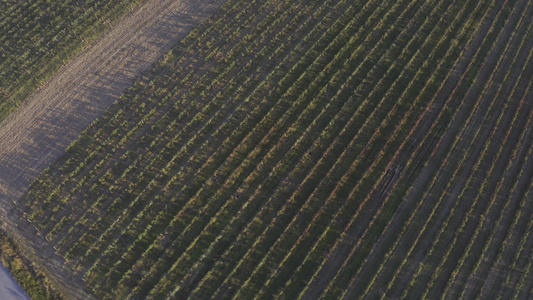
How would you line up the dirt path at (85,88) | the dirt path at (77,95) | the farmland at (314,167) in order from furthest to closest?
the dirt path at (85,88) → the dirt path at (77,95) → the farmland at (314,167)

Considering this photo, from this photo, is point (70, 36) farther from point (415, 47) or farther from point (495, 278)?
point (495, 278)

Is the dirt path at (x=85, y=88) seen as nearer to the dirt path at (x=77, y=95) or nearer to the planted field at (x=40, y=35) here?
the dirt path at (x=77, y=95)

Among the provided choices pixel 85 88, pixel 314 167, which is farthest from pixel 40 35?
pixel 314 167

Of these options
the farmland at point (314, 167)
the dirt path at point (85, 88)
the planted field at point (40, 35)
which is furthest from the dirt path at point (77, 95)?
the planted field at point (40, 35)

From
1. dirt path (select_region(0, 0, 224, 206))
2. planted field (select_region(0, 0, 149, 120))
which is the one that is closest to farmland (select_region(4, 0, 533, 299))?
dirt path (select_region(0, 0, 224, 206))


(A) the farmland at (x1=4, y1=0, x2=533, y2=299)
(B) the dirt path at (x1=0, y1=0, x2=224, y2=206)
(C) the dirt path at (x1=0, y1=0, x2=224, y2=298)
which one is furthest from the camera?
(B) the dirt path at (x1=0, y1=0, x2=224, y2=206)

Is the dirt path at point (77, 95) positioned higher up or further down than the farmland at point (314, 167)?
higher up

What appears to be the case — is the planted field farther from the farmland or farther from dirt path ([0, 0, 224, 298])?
the farmland
